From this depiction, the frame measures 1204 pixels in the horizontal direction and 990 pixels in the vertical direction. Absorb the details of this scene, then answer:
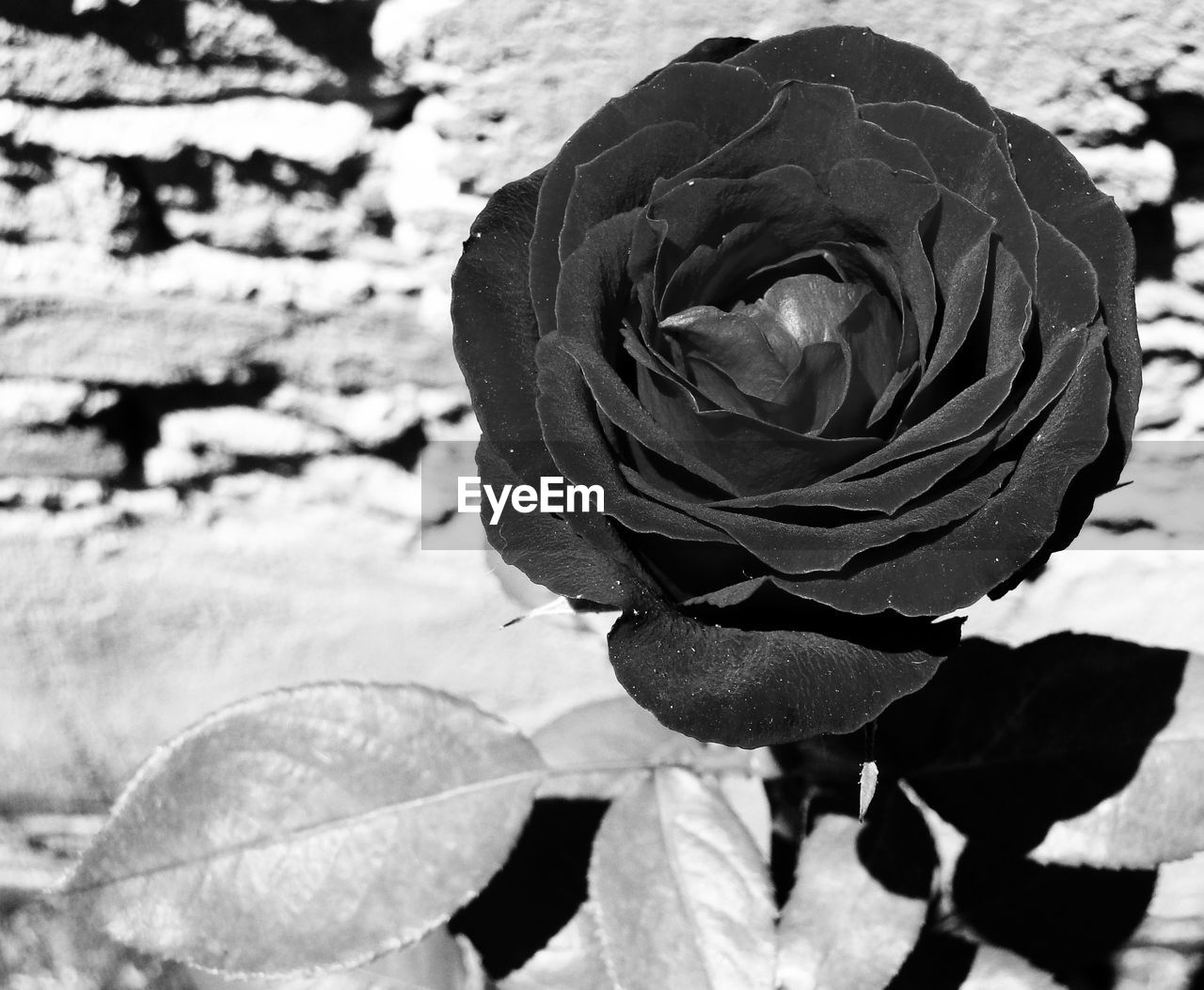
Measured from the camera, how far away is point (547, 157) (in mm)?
764

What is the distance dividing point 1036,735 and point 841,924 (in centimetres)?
15

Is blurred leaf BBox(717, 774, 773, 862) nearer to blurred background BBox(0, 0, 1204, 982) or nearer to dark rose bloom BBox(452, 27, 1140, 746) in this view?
blurred background BBox(0, 0, 1204, 982)

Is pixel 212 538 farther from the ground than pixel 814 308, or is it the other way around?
pixel 814 308

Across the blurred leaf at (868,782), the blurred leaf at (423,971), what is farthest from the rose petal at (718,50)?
the blurred leaf at (423,971)

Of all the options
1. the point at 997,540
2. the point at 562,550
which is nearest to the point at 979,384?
the point at 997,540

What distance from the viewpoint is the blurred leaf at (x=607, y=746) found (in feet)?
2.25

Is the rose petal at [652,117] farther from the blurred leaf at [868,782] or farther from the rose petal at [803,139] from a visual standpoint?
the blurred leaf at [868,782]

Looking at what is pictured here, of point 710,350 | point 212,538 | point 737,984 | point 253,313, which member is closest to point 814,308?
point 710,350

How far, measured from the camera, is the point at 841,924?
590 mm

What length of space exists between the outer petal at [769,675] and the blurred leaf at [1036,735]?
247 mm

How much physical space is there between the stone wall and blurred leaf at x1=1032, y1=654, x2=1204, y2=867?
34cm

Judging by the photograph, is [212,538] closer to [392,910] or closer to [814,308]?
[392,910]

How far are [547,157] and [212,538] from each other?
509mm

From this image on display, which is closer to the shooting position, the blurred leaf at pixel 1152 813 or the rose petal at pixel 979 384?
the rose petal at pixel 979 384
